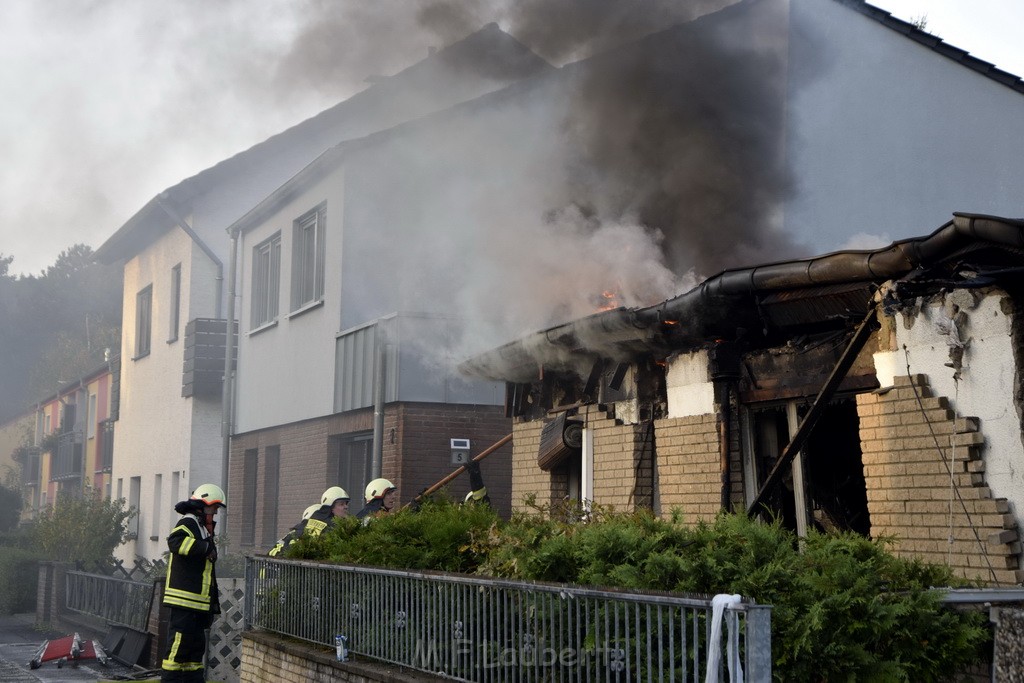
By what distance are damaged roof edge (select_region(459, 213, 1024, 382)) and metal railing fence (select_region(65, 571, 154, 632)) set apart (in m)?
6.30

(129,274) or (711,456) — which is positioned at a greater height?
(129,274)

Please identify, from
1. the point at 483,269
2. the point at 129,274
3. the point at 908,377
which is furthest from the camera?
the point at 129,274

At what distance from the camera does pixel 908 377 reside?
638cm

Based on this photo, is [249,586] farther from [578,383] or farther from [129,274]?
[129,274]

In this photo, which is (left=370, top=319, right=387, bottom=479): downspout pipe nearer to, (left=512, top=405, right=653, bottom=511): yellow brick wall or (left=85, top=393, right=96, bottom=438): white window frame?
(left=512, top=405, right=653, bottom=511): yellow brick wall

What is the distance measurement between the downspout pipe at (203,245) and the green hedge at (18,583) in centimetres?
579

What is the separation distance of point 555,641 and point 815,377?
2.77m

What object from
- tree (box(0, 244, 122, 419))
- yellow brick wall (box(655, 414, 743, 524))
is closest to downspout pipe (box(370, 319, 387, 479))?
yellow brick wall (box(655, 414, 743, 524))

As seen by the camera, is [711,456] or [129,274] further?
[129,274]

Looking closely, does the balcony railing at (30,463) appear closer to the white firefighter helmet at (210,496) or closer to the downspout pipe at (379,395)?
the downspout pipe at (379,395)

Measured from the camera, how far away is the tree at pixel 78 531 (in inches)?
904

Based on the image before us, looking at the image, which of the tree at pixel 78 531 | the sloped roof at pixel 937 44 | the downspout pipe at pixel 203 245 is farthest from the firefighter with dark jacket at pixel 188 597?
the tree at pixel 78 531

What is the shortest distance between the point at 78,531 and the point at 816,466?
18781 mm

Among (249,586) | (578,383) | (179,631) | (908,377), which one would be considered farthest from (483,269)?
(908,377)
